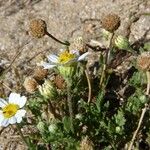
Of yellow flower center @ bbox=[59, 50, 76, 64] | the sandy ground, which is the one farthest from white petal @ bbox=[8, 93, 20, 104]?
the sandy ground

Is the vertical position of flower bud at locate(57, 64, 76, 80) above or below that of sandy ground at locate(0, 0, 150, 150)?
below

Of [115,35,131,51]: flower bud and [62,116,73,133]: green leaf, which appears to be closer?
[62,116,73,133]: green leaf

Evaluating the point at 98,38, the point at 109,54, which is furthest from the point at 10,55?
the point at 109,54

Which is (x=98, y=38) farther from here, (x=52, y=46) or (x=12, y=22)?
(x=12, y=22)

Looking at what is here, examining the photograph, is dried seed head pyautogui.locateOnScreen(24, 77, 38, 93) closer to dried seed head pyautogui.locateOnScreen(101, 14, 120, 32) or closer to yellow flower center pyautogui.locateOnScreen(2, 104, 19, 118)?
yellow flower center pyautogui.locateOnScreen(2, 104, 19, 118)

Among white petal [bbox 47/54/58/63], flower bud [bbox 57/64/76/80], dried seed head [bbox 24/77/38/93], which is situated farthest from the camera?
dried seed head [bbox 24/77/38/93]

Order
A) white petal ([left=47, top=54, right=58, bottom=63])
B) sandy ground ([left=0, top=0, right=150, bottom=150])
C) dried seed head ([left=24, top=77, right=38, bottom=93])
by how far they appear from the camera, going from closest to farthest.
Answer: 1. white petal ([left=47, top=54, right=58, bottom=63])
2. dried seed head ([left=24, top=77, right=38, bottom=93])
3. sandy ground ([left=0, top=0, right=150, bottom=150])

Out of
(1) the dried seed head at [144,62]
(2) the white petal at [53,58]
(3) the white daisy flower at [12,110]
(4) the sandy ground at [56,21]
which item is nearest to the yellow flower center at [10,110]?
(3) the white daisy flower at [12,110]

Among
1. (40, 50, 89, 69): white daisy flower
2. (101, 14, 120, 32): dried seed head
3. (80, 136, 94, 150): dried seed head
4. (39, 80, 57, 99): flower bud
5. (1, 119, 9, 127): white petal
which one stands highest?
(101, 14, 120, 32): dried seed head
